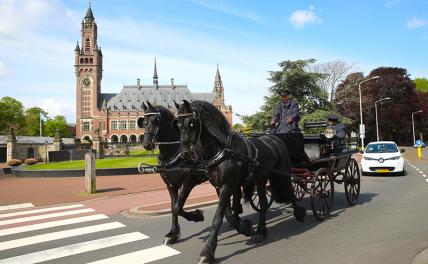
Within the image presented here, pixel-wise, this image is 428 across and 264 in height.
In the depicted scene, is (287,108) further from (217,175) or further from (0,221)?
(0,221)

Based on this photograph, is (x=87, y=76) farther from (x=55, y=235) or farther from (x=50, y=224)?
(x=55, y=235)

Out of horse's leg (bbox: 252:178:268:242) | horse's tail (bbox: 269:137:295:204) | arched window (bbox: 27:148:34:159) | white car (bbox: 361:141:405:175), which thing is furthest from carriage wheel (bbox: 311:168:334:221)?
arched window (bbox: 27:148:34:159)

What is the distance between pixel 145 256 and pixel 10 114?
278 ft

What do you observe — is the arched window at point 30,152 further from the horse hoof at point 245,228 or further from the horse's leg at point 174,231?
the horse hoof at point 245,228

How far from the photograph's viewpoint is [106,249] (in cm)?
611

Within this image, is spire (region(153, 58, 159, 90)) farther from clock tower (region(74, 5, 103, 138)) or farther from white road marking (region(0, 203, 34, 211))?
white road marking (region(0, 203, 34, 211))

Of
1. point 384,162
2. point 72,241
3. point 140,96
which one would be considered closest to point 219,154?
Answer: point 72,241

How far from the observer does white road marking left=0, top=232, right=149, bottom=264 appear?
573cm

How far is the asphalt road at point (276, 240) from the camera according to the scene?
545 centimetres

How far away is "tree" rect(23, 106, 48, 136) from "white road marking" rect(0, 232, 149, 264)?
8842 cm

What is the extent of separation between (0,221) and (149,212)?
376cm

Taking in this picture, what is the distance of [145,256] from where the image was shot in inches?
222

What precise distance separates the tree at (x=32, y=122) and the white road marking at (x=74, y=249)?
88425 mm

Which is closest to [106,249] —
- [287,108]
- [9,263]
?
[9,263]
